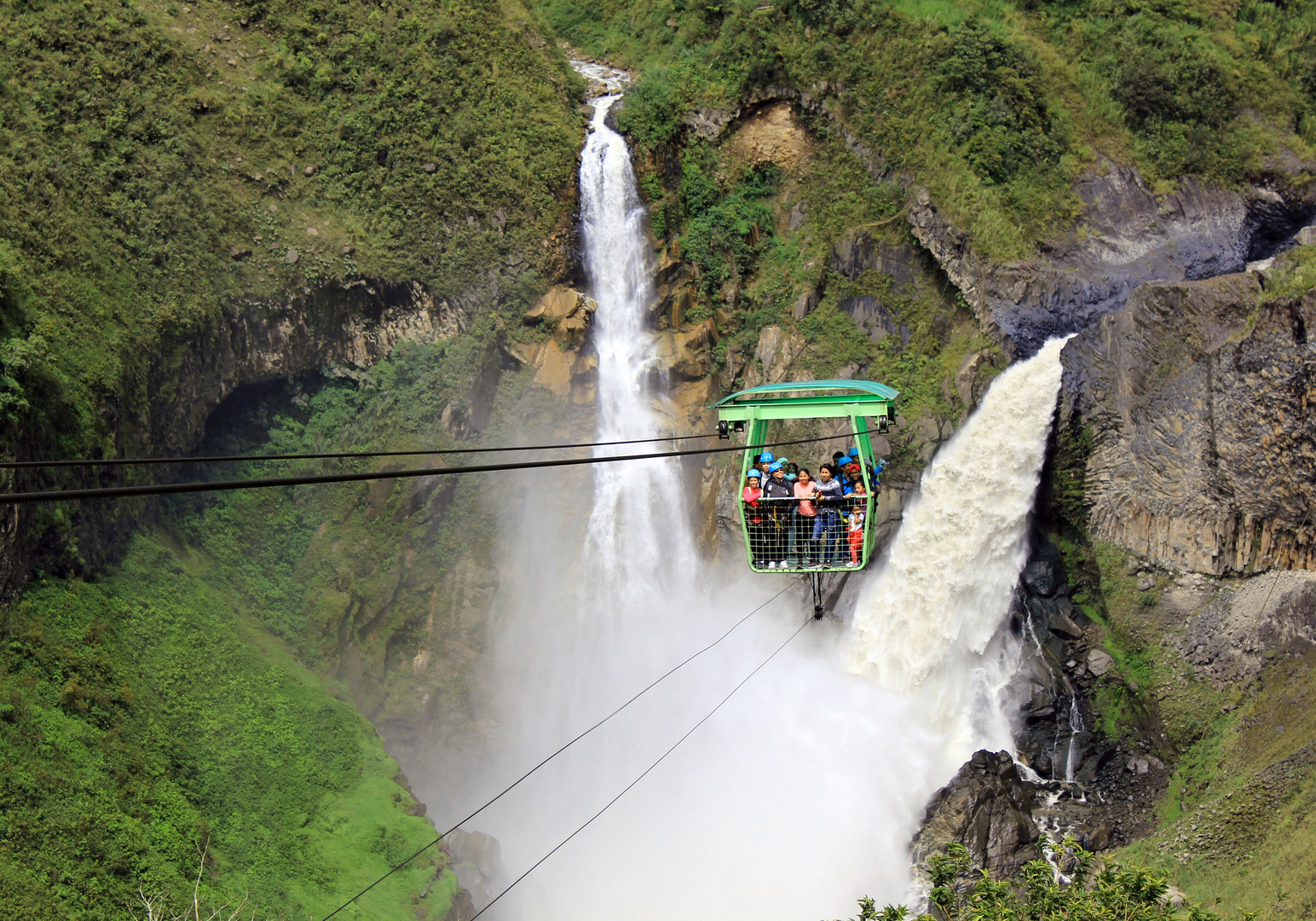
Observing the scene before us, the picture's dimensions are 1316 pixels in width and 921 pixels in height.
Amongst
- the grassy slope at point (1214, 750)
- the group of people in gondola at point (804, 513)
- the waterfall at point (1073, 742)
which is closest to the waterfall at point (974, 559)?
the waterfall at point (1073, 742)

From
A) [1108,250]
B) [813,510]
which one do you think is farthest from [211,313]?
[1108,250]

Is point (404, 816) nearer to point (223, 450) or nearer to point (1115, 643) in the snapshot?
point (223, 450)

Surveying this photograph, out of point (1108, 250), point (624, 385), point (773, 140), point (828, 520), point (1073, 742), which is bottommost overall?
point (1073, 742)

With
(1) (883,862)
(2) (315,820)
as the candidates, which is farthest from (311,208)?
(1) (883,862)

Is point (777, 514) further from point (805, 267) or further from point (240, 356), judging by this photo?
point (240, 356)

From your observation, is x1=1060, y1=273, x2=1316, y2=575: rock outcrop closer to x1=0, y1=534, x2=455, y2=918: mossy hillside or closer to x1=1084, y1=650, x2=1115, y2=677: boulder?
x1=1084, y1=650, x2=1115, y2=677: boulder
